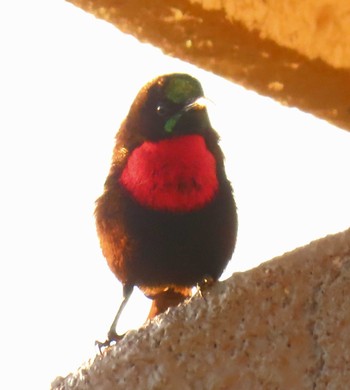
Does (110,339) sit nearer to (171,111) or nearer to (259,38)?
(171,111)

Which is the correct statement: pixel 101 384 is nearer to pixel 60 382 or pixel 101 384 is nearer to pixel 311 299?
pixel 60 382

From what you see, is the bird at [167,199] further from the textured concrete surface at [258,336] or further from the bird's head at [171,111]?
the textured concrete surface at [258,336]

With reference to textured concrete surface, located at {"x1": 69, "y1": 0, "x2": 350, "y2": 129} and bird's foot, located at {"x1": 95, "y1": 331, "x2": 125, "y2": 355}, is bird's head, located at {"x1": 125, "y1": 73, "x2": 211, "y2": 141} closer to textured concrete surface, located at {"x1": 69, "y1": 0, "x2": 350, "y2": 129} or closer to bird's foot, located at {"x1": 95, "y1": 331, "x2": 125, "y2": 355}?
textured concrete surface, located at {"x1": 69, "y1": 0, "x2": 350, "y2": 129}

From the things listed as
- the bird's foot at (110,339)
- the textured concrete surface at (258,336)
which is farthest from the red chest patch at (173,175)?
the textured concrete surface at (258,336)

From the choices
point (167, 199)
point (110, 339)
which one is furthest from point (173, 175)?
point (110, 339)

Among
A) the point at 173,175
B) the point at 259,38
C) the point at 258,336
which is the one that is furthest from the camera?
the point at 259,38

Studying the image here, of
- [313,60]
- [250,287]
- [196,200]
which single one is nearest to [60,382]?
[250,287]

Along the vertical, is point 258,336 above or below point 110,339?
above
